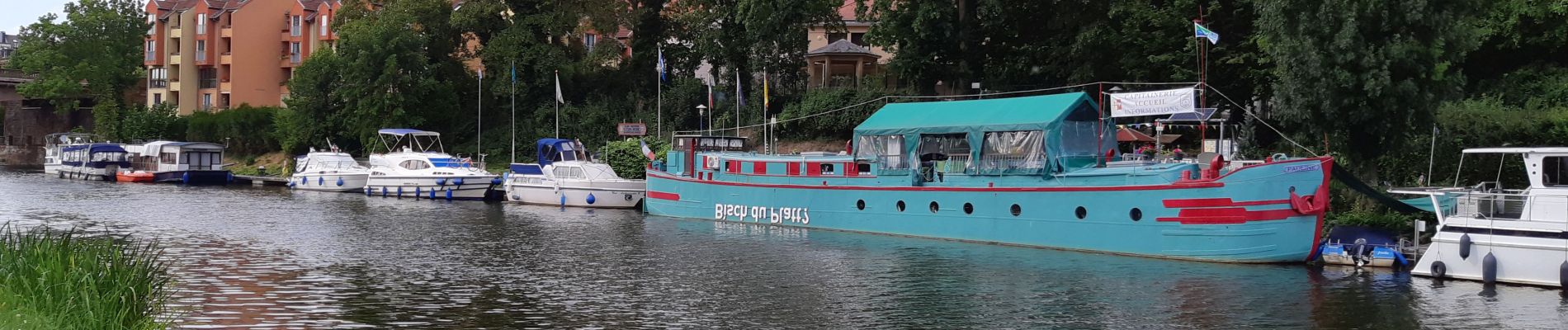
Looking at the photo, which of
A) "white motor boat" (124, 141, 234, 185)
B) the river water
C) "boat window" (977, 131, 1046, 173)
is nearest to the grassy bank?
the river water

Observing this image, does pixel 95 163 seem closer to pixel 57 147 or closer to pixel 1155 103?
pixel 57 147

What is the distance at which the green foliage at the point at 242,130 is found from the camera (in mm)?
88688

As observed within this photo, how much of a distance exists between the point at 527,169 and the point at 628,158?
4.80m

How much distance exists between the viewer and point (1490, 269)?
27094mm

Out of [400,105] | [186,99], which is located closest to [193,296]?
[400,105]

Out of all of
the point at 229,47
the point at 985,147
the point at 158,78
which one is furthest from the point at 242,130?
the point at 985,147

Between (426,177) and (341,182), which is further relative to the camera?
(341,182)

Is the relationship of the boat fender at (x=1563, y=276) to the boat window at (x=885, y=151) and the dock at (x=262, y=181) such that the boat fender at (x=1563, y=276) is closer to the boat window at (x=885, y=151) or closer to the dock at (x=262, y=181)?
the boat window at (x=885, y=151)

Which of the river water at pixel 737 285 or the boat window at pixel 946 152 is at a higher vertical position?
the boat window at pixel 946 152

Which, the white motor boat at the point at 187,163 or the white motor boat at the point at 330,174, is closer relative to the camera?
the white motor boat at the point at 330,174

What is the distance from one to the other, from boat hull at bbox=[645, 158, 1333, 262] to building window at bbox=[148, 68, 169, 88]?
82001 mm

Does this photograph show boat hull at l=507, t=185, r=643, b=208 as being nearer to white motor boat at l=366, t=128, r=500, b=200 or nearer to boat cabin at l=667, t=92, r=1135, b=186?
white motor boat at l=366, t=128, r=500, b=200

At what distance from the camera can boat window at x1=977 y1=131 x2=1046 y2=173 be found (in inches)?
1364

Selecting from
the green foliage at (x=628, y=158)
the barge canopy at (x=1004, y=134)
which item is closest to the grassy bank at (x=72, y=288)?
the barge canopy at (x=1004, y=134)
